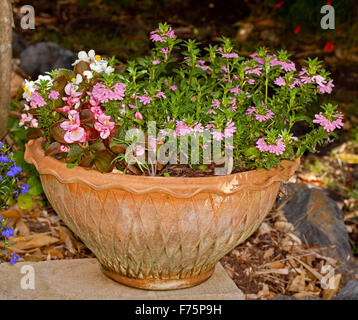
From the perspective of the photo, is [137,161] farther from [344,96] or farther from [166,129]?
[344,96]

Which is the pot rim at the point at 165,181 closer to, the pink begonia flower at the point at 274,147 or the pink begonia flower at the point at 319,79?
the pink begonia flower at the point at 274,147

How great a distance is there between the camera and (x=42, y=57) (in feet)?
15.8

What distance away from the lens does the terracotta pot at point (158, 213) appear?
79.6 inches

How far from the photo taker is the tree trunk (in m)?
2.93

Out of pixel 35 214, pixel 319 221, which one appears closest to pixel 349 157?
pixel 319 221

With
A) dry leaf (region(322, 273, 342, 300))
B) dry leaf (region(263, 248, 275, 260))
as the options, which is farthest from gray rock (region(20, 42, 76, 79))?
dry leaf (region(322, 273, 342, 300))

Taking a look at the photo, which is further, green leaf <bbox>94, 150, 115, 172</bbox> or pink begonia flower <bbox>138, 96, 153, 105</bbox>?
pink begonia flower <bbox>138, 96, 153, 105</bbox>

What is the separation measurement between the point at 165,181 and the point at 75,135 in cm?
40

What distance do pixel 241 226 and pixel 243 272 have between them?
79cm

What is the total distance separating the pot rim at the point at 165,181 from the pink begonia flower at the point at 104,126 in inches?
5.9

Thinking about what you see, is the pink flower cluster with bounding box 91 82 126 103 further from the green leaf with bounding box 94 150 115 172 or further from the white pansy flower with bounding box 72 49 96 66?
the white pansy flower with bounding box 72 49 96 66

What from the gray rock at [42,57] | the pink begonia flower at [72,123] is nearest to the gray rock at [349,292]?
the pink begonia flower at [72,123]

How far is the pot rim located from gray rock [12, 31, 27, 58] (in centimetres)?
320

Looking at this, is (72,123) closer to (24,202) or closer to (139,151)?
(139,151)
